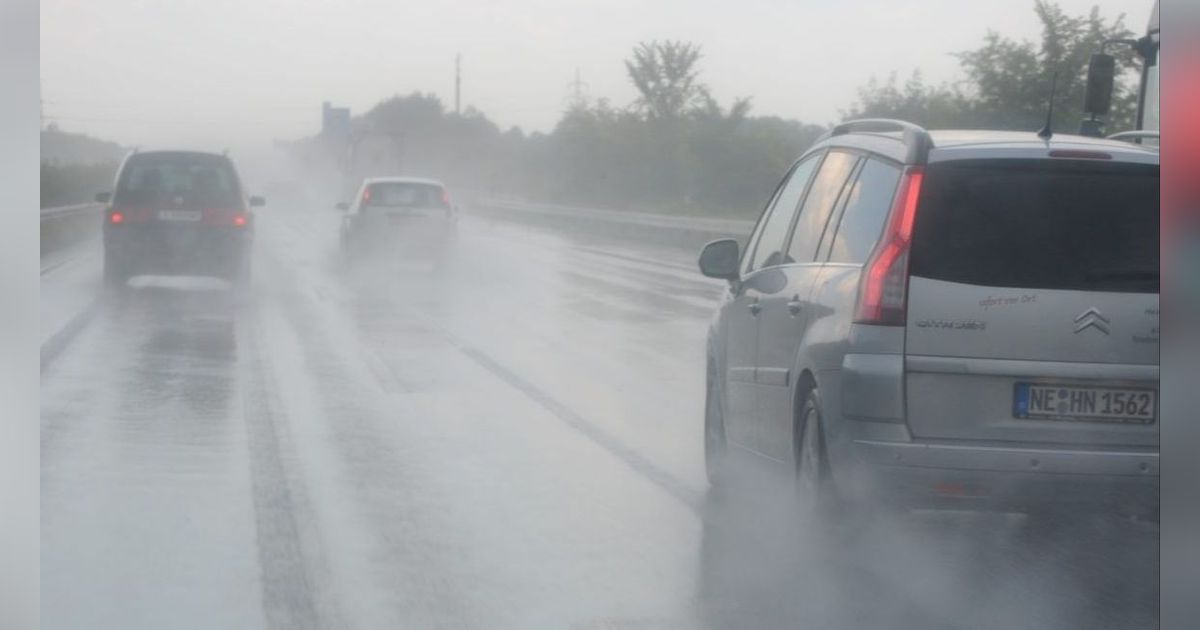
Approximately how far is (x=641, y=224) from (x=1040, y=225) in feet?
132

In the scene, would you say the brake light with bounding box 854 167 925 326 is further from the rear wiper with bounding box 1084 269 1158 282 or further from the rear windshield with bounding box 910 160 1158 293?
the rear wiper with bounding box 1084 269 1158 282

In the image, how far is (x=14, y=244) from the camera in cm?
414

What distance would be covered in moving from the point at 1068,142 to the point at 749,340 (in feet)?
6.11

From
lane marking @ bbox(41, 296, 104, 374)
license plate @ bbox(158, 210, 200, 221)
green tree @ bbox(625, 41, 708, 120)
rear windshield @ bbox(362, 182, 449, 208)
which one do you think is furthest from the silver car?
green tree @ bbox(625, 41, 708, 120)

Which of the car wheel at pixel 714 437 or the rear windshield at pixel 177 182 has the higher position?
the rear windshield at pixel 177 182

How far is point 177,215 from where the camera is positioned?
74.0 ft

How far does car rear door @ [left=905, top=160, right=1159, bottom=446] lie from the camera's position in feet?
20.2

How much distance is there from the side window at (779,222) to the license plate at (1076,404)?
1786mm

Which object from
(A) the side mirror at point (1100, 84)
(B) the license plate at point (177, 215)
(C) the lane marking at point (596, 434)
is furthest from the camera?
(B) the license plate at point (177, 215)

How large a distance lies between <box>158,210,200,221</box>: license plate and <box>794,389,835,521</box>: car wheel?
16861mm

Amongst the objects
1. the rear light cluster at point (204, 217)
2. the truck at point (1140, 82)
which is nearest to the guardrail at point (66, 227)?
the rear light cluster at point (204, 217)

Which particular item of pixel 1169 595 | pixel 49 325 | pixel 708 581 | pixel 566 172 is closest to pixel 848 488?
pixel 708 581

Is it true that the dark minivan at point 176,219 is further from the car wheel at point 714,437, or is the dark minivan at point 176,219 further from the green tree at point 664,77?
the green tree at point 664,77

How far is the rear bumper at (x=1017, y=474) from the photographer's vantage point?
20.2 ft
